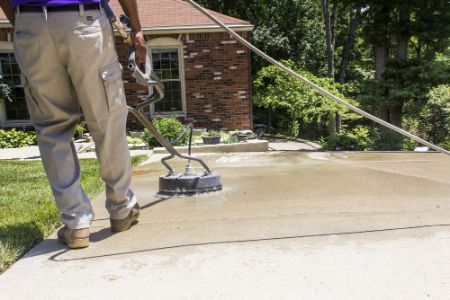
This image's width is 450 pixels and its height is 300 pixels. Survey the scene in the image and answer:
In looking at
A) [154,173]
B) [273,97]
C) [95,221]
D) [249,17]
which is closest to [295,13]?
[249,17]

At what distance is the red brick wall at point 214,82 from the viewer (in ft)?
40.5

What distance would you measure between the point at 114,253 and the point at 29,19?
1271mm

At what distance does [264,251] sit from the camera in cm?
254

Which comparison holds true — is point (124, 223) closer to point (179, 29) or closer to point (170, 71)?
point (179, 29)

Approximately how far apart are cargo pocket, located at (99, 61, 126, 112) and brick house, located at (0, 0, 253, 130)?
964cm

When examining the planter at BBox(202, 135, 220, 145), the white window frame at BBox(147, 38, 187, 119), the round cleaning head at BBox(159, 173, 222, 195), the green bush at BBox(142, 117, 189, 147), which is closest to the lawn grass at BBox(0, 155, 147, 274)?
the round cleaning head at BBox(159, 173, 222, 195)

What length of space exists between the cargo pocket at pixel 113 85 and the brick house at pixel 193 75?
964 centimetres

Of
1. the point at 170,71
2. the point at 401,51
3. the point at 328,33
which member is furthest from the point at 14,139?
the point at 328,33

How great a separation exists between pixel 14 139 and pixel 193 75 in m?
4.44

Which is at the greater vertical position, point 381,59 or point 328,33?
point 328,33

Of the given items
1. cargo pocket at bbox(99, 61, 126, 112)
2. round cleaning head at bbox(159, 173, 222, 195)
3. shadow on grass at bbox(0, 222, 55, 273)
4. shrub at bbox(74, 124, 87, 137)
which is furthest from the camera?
shrub at bbox(74, 124, 87, 137)

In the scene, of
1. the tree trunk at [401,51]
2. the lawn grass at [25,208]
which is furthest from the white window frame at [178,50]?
the lawn grass at [25,208]

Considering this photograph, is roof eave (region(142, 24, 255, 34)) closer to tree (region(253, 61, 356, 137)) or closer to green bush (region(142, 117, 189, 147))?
green bush (region(142, 117, 189, 147))

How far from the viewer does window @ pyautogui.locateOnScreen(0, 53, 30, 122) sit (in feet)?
40.4
